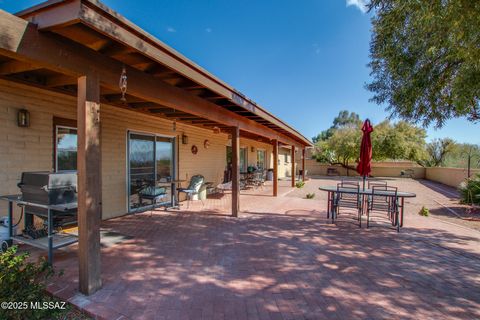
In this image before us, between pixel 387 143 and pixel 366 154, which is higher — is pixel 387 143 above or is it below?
above

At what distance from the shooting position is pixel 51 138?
472 centimetres

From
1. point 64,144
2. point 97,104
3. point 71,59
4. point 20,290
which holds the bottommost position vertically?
point 20,290

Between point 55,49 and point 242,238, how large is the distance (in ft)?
13.0

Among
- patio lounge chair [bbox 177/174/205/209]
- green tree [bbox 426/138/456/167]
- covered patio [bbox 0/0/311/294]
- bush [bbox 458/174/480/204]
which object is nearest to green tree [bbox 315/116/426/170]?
green tree [bbox 426/138/456/167]

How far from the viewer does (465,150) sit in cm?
2172

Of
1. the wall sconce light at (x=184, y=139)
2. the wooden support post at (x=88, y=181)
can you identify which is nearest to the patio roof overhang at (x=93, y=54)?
the wooden support post at (x=88, y=181)

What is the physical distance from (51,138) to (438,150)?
2898 centimetres

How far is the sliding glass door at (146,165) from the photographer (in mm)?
6574

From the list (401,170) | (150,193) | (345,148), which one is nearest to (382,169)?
(401,170)

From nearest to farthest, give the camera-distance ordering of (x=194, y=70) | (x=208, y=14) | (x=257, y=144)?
(x=194, y=70) < (x=208, y=14) < (x=257, y=144)

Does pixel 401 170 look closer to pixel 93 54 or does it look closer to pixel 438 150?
pixel 438 150

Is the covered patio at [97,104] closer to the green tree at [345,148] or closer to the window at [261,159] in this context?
the window at [261,159]

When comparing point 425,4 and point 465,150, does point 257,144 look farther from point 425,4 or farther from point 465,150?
point 465,150

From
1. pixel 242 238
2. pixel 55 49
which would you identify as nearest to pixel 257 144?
pixel 242 238
